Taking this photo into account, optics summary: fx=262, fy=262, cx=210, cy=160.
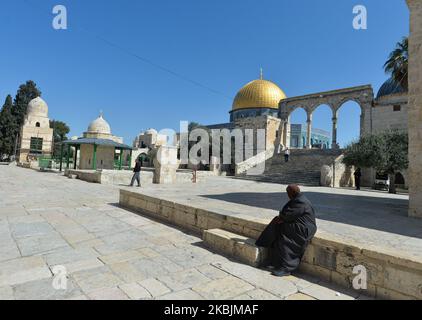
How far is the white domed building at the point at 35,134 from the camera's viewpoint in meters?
39.8

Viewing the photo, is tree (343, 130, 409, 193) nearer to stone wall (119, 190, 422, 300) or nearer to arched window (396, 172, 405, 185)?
arched window (396, 172, 405, 185)

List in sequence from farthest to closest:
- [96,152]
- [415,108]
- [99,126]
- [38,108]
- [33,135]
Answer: [38,108]
[99,126]
[33,135]
[96,152]
[415,108]

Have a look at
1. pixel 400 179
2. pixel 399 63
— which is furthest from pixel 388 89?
pixel 399 63

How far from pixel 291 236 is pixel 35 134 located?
47.0m

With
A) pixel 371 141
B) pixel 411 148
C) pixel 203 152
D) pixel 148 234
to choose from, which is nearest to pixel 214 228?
pixel 148 234

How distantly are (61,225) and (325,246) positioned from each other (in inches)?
191

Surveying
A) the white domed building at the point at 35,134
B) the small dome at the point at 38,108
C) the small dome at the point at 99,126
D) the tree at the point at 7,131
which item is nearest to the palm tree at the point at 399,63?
the small dome at the point at 99,126

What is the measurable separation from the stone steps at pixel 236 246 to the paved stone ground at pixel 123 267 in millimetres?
168

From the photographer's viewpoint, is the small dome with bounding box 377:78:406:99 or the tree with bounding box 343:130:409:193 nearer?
the tree with bounding box 343:130:409:193

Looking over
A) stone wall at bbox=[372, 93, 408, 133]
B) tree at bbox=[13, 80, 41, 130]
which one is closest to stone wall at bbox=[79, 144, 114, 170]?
stone wall at bbox=[372, 93, 408, 133]

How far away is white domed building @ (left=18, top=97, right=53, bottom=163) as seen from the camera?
39.8m

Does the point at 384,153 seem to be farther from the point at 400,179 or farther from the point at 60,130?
the point at 60,130

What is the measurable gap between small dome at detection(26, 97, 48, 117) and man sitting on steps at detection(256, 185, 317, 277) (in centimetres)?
5077

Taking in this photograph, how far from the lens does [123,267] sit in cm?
334
